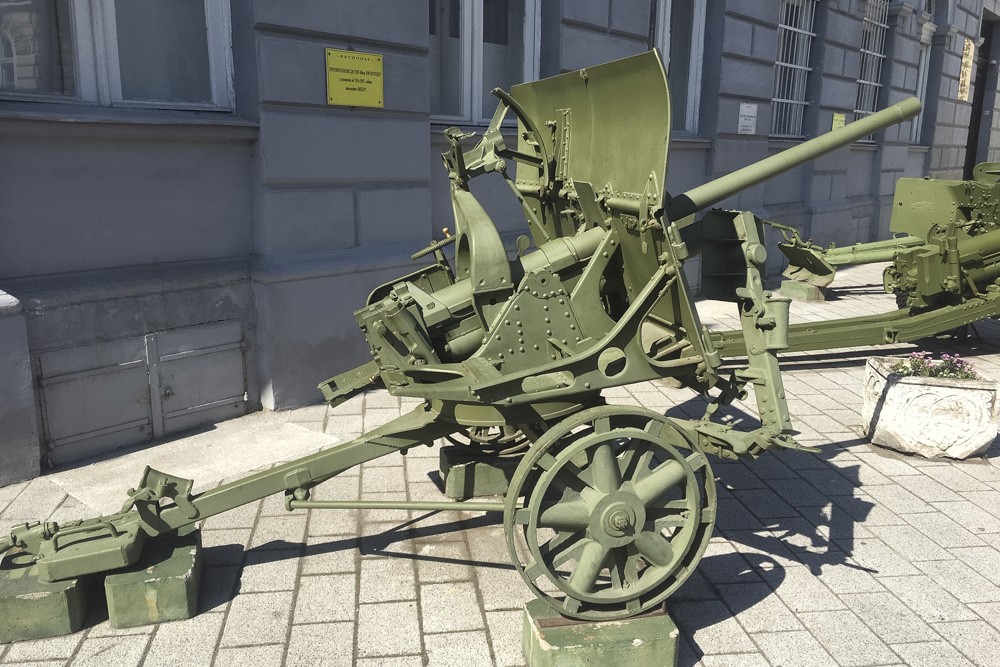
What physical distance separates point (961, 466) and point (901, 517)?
1.07 meters

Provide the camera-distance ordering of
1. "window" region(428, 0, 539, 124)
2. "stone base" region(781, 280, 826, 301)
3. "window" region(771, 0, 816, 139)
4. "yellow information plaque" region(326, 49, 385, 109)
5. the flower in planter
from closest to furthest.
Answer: the flower in planter, "yellow information plaque" region(326, 49, 385, 109), "window" region(428, 0, 539, 124), "stone base" region(781, 280, 826, 301), "window" region(771, 0, 816, 139)

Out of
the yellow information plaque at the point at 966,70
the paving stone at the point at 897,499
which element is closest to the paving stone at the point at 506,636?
the paving stone at the point at 897,499

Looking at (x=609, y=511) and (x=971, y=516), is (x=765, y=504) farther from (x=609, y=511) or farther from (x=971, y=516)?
(x=609, y=511)

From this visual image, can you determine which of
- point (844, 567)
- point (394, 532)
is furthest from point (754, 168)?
point (394, 532)

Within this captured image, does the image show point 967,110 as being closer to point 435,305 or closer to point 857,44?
point 857,44

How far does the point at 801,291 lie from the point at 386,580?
813 centimetres

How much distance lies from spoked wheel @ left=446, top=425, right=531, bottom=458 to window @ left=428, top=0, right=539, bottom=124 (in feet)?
12.1

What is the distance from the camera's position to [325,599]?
355 centimetres

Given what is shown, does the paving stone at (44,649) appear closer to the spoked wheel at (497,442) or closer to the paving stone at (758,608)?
the spoked wheel at (497,442)

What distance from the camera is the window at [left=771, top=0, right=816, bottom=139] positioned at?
11703mm

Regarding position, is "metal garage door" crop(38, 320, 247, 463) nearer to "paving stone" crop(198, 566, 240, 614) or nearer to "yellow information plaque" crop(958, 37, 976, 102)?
"paving stone" crop(198, 566, 240, 614)

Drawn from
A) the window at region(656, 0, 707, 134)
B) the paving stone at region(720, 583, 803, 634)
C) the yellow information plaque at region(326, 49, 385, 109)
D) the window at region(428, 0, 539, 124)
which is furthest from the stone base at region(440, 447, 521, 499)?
the window at region(656, 0, 707, 134)

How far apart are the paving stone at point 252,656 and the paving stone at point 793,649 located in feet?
6.52

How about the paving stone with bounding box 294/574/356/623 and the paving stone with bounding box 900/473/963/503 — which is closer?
the paving stone with bounding box 294/574/356/623
